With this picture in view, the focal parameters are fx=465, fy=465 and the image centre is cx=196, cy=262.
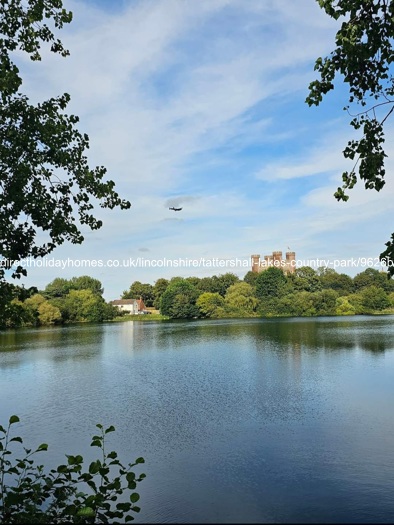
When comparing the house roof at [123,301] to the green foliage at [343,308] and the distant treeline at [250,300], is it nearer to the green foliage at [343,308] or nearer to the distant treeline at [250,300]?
the distant treeline at [250,300]

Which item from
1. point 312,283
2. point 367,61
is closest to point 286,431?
point 367,61

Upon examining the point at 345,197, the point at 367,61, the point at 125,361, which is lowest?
the point at 125,361

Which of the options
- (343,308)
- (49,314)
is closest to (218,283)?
(343,308)

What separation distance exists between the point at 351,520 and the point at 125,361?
21487mm

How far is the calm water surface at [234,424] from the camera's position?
8.15 metres

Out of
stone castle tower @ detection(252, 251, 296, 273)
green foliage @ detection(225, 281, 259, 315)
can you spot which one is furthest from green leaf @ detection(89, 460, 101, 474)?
stone castle tower @ detection(252, 251, 296, 273)

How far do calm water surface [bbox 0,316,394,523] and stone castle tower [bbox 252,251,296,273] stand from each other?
3758 inches

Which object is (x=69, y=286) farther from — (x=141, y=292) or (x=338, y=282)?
(x=338, y=282)

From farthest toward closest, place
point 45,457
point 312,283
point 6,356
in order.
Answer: point 312,283 → point 6,356 → point 45,457

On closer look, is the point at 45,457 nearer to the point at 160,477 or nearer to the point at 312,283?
the point at 160,477

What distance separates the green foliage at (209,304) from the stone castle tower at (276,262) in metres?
37.3

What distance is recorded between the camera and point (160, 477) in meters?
9.40

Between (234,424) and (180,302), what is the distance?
69927mm

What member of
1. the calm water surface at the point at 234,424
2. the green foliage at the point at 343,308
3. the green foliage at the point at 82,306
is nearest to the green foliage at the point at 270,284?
the green foliage at the point at 343,308
